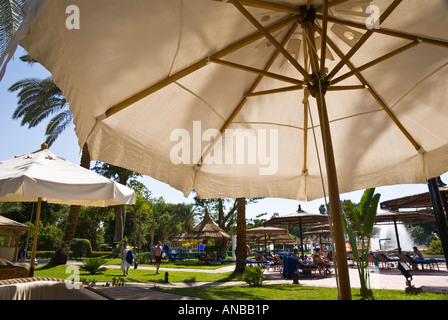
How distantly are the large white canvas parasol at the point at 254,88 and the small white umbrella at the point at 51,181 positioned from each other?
1.23 m

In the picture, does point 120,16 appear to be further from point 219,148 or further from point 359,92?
point 359,92

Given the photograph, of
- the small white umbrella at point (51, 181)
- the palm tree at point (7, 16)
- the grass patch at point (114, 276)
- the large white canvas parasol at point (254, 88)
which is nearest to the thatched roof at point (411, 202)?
the grass patch at point (114, 276)

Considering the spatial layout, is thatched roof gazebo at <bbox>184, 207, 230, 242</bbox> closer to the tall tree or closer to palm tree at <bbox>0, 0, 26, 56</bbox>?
the tall tree

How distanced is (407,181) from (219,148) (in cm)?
278

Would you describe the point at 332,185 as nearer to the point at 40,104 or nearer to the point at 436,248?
the point at 40,104

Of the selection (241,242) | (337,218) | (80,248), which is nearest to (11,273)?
(337,218)

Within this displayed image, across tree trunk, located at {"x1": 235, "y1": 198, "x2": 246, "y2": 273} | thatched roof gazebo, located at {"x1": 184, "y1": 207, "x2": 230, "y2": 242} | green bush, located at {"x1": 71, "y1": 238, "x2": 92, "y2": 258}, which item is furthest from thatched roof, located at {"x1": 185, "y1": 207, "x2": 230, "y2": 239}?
green bush, located at {"x1": 71, "y1": 238, "x2": 92, "y2": 258}

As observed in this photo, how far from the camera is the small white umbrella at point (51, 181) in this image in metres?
3.69

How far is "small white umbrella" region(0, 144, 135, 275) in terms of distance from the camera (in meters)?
3.69

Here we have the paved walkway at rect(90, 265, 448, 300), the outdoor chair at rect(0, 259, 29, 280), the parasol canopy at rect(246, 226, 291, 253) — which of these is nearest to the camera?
the outdoor chair at rect(0, 259, 29, 280)

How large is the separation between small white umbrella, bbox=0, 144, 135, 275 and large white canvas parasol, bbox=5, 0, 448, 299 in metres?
1.23

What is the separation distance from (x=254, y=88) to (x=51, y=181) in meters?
3.07

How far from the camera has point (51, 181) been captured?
153 inches
